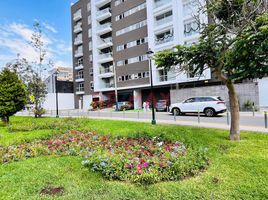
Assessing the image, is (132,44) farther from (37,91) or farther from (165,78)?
(37,91)

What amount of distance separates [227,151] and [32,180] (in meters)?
5.54

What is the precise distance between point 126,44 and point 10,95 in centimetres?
2370

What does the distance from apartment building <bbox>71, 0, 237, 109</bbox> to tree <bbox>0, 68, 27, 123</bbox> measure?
16.0 m

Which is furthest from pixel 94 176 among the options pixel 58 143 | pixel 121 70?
pixel 121 70

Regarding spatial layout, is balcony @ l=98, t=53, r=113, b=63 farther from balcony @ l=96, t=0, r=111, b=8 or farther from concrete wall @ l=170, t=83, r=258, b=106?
concrete wall @ l=170, t=83, r=258, b=106

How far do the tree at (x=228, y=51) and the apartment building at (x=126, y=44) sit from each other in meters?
15.7

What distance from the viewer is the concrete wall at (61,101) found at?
142ft

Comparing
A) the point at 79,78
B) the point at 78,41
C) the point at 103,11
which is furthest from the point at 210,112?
the point at 78,41

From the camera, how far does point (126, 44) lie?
34.2 metres

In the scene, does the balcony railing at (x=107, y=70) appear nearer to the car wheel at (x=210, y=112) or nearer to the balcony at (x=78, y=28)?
the balcony at (x=78, y=28)

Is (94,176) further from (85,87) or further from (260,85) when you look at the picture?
(85,87)

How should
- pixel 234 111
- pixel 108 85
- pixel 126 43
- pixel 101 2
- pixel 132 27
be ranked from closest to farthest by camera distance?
pixel 234 111, pixel 132 27, pixel 126 43, pixel 108 85, pixel 101 2

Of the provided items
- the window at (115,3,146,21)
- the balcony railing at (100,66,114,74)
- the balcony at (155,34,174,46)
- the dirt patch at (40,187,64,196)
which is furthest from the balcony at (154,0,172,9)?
the dirt patch at (40,187,64,196)

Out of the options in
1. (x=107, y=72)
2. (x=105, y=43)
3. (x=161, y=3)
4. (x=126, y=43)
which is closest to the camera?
(x=161, y=3)
